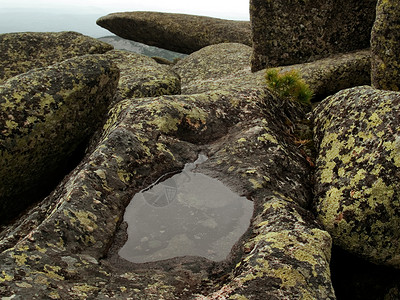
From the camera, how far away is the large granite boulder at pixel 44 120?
941 cm

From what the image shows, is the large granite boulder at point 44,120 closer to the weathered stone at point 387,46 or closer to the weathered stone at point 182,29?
the weathered stone at point 387,46

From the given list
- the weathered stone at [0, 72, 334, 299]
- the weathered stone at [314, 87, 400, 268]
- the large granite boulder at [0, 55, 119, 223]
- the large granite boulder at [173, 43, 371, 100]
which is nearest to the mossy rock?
the large granite boulder at [173, 43, 371, 100]

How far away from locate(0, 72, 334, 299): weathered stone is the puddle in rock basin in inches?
7.4

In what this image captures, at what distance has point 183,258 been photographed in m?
6.16

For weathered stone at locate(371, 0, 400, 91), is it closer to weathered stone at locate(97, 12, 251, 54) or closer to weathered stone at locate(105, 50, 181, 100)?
Answer: weathered stone at locate(105, 50, 181, 100)

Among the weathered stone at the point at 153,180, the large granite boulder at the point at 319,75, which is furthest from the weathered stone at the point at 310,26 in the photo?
the weathered stone at the point at 153,180

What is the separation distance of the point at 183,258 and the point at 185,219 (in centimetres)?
87

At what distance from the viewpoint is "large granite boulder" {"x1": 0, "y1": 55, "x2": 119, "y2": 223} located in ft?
30.9

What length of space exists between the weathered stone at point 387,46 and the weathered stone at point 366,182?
5003mm

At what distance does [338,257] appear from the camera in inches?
308

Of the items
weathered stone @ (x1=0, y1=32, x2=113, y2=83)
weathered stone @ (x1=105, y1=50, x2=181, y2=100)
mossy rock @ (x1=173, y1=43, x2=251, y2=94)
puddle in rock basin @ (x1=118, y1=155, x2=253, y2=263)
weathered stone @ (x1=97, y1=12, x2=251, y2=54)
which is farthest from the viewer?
weathered stone @ (x1=97, y1=12, x2=251, y2=54)

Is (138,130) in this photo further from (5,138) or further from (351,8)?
(351,8)

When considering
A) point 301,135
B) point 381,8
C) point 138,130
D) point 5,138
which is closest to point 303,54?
point 381,8

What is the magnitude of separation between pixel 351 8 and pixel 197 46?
1792cm
